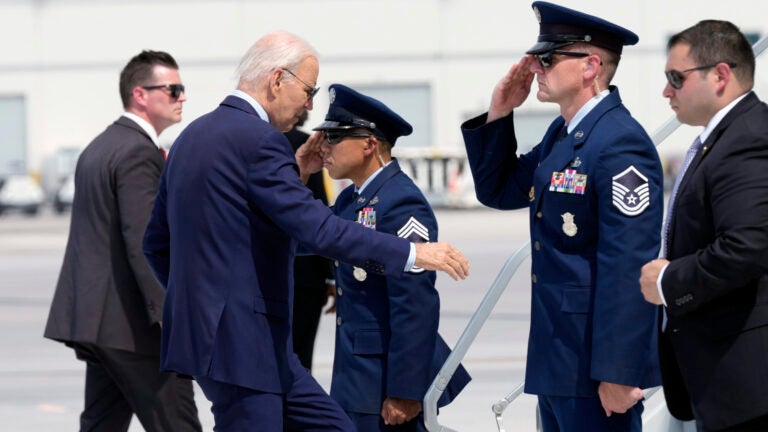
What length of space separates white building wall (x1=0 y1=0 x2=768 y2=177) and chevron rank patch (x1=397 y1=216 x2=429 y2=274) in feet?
118

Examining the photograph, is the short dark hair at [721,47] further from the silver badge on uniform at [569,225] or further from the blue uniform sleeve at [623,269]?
the silver badge on uniform at [569,225]

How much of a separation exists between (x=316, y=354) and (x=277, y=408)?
571cm

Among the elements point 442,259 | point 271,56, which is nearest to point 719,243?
point 442,259

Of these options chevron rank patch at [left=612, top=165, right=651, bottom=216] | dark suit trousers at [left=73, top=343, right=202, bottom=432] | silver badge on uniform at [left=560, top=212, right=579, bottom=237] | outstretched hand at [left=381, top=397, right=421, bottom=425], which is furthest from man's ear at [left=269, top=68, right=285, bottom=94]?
dark suit trousers at [left=73, top=343, right=202, bottom=432]

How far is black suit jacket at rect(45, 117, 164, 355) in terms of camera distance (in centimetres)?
506

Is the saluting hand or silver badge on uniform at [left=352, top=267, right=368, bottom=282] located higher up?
the saluting hand

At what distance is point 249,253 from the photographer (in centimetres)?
379

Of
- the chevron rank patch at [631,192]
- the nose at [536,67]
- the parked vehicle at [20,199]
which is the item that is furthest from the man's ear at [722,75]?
the parked vehicle at [20,199]

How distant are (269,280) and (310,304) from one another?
2.49m

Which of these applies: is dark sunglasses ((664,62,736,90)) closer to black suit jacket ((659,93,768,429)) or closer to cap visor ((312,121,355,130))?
black suit jacket ((659,93,768,429))

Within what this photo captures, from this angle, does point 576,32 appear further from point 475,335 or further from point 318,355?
point 318,355

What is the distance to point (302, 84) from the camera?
396 cm

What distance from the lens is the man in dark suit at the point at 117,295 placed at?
5.07m

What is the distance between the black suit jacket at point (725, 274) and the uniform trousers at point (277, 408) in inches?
42.6
